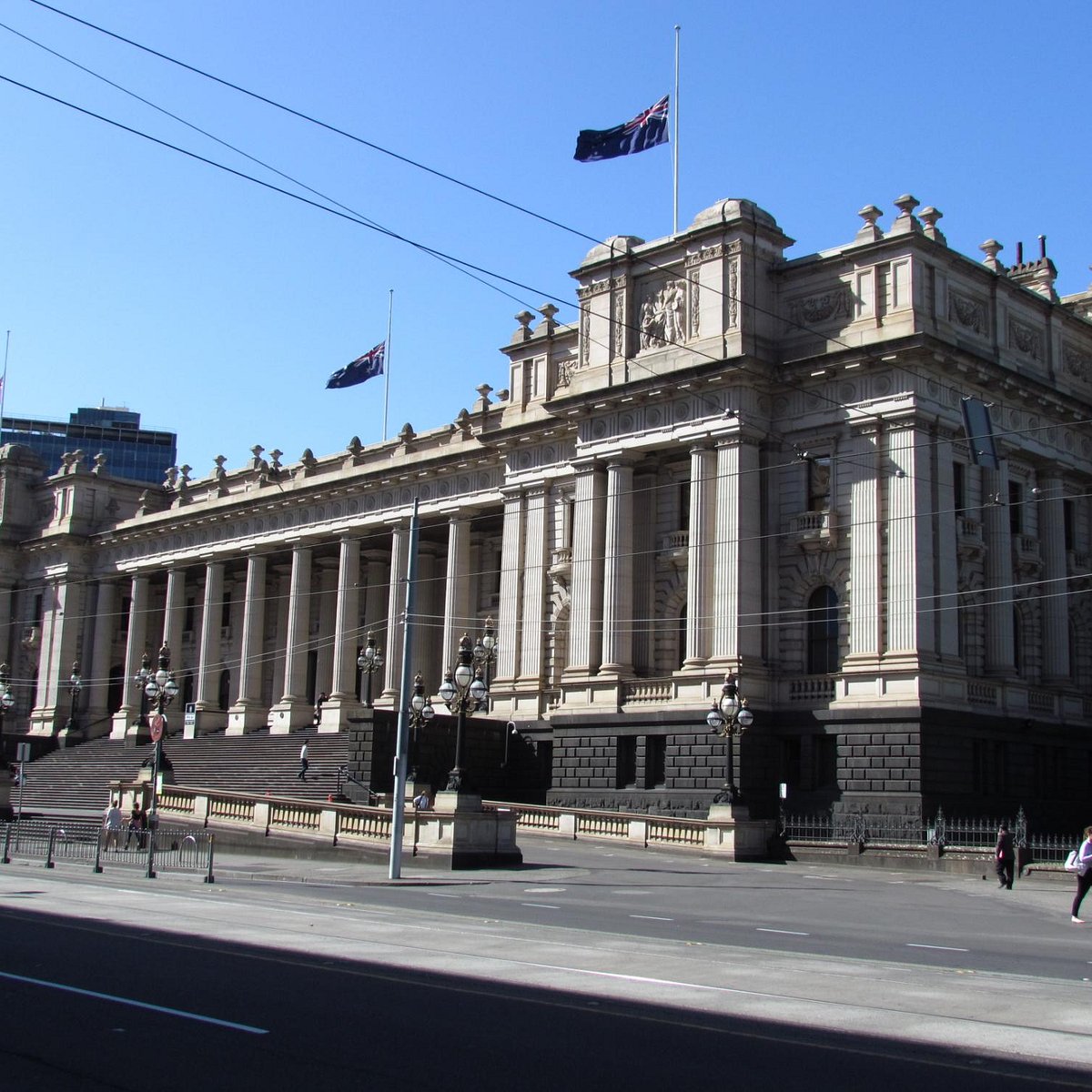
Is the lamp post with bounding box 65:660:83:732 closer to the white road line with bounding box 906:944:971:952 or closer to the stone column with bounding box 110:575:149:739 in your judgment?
the stone column with bounding box 110:575:149:739

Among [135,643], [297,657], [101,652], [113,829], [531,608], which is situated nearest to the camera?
[113,829]

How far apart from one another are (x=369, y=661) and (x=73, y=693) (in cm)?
3154

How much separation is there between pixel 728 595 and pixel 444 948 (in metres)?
28.9

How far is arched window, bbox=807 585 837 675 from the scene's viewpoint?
44.5 m

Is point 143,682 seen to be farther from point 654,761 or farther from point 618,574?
point 654,761

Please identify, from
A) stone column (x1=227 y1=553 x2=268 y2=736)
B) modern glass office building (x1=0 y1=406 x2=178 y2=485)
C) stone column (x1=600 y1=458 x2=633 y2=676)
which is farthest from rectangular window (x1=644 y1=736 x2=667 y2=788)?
modern glass office building (x1=0 y1=406 x2=178 y2=485)

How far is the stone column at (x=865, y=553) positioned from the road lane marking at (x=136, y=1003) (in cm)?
3231

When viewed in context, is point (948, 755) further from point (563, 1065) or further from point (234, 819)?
point (563, 1065)

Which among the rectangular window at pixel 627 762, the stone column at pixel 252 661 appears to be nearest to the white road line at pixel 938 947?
the rectangular window at pixel 627 762

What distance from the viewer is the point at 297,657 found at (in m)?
66.2

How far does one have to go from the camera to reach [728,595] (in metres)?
44.4

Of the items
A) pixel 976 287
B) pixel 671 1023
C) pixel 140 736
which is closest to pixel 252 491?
pixel 140 736

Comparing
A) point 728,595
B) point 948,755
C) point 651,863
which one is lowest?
point 651,863

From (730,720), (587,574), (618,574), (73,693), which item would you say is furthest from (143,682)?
(730,720)
